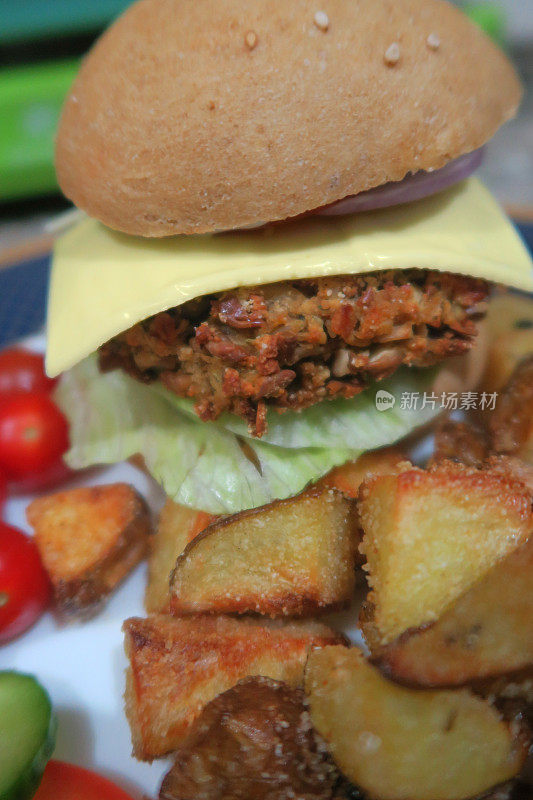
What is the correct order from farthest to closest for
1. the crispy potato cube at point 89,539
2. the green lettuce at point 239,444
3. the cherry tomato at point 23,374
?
the cherry tomato at point 23,374, the green lettuce at point 239,444, the crispy potato cube at point 89,539

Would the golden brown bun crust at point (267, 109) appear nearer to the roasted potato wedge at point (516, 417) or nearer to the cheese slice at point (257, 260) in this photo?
Result: the cheese slice at point (257, 260)

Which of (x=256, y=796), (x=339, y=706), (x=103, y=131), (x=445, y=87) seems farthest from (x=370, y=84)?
(x=256, y=796)

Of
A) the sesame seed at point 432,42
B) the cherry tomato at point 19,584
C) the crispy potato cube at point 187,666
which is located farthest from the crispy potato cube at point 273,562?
the sesame seed at point 432,42

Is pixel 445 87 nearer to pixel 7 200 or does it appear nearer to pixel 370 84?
pixel 370 84

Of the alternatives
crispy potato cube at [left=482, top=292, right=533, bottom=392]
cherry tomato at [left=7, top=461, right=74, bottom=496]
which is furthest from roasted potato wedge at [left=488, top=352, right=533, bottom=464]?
cherry tomato at [left=7, top=461, right=74, bottom=496]

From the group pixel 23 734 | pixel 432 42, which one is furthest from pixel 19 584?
pixel 432 42

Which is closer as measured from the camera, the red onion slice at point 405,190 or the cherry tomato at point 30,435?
the red onion slice at point 405,190

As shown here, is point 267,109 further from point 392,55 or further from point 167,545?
point 167,545
